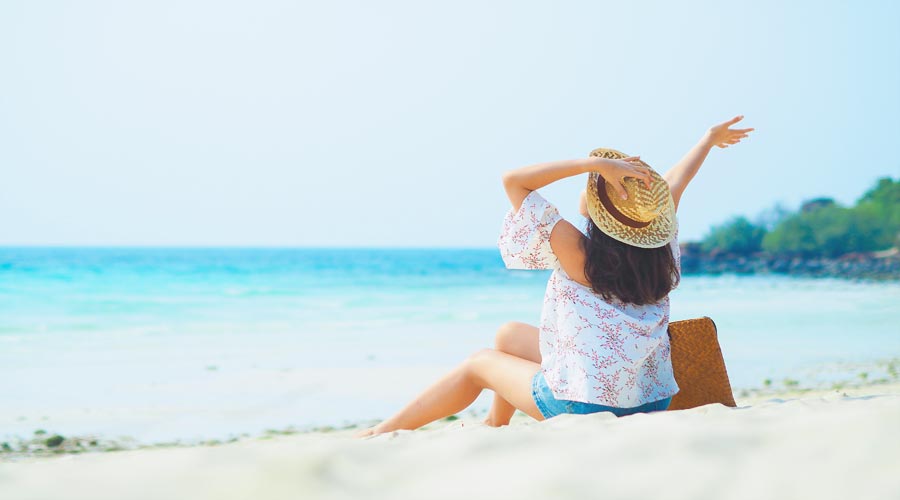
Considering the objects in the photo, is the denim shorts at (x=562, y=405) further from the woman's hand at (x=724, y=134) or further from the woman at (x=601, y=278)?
the woman's hand at (x=724, y=134)

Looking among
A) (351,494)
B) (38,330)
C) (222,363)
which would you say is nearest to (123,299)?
(38,330)

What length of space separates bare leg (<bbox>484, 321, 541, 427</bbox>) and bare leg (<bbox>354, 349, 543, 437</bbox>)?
0.09 meters

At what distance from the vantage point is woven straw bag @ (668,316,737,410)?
3.16 meters

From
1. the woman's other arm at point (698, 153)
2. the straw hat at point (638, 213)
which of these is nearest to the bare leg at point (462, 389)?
the straw hat at point (638, 213)

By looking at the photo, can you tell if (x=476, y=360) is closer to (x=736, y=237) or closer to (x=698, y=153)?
(x=698, y=153)

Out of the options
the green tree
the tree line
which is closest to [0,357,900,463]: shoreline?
the tree line

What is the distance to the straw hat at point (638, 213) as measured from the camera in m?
2.83

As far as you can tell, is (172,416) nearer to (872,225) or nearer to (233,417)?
(233,417)

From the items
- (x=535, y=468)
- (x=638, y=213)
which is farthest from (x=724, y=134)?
(x=535, y=468)

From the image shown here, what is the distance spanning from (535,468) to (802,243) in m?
43.6

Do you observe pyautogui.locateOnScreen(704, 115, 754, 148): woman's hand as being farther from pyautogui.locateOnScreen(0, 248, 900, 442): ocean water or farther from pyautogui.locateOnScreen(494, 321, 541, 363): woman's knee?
pyautogui.locateOnScreen(0, 248, 900, 442): ocean water

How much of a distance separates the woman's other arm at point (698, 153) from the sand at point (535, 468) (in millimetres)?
1651

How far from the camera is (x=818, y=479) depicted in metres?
1.58

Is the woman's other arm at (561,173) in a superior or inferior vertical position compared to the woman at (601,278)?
superior
